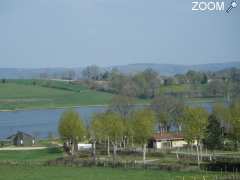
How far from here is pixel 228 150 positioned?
47.9 meters

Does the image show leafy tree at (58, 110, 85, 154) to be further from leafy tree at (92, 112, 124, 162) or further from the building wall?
the building wall

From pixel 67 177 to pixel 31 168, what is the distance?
519 cm

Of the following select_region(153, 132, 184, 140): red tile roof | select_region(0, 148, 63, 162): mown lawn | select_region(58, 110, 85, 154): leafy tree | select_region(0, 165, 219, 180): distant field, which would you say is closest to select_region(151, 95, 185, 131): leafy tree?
select_region(153, 132, 184, 140): red tile roof

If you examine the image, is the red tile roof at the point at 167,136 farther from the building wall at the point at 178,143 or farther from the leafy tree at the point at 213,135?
the leafy tree at the point at 213,135

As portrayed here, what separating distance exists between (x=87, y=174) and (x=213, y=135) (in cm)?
1639

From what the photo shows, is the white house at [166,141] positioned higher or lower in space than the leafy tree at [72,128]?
lower

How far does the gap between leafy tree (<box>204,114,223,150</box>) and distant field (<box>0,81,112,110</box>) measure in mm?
72310

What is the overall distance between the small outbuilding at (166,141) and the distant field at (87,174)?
14.8 m

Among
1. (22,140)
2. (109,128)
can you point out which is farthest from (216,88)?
(109,128)

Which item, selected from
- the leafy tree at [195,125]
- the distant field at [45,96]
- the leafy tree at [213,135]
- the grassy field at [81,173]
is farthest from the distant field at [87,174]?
the distant field at [45,96]

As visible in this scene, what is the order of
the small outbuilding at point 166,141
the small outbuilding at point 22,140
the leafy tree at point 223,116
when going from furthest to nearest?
the small outbuilding at point 22,140 → the leafy tree at point 223,116 → the small outbuilding at point 166,141

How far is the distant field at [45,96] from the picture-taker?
12681cm

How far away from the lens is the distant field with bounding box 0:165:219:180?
31391 mm

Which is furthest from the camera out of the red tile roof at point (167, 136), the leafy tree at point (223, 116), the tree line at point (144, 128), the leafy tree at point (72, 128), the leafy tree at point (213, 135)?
the leafy tree at point (223, 116)
